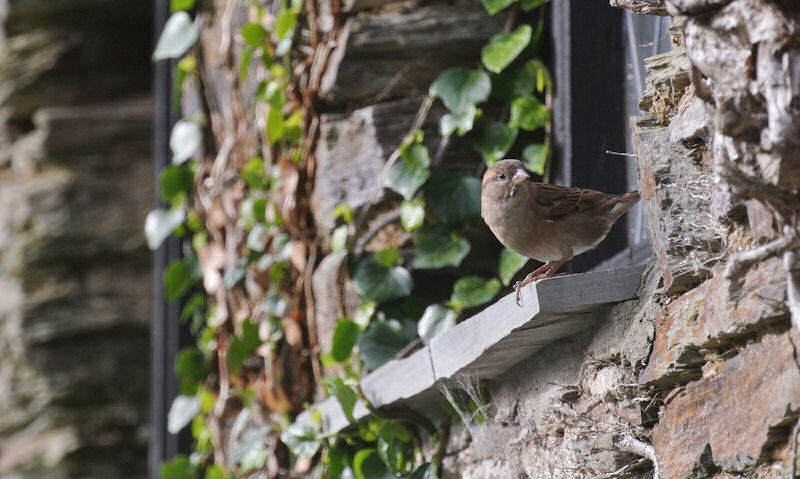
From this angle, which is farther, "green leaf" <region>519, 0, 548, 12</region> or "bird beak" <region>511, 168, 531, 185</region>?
"green leaf" <region>519, 0, 548, 12</region>

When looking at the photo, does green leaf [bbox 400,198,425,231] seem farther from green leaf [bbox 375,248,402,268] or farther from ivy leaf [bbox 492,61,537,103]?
ivy leaf [bbox 492,61,537,103]

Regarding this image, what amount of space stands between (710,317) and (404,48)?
5.04 feet

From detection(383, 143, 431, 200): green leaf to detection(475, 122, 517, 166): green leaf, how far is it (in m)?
0.14

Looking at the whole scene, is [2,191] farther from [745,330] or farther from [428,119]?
[745,330]

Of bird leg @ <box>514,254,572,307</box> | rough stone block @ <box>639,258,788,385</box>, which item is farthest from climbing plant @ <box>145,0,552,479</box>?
rough stone block @ <box>639,258,788,385</box>

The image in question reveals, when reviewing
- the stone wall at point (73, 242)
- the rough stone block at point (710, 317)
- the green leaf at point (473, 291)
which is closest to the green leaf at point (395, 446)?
the green leaf at point (473, 291)

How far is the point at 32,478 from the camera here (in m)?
5.12

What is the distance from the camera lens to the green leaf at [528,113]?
2.54 meters

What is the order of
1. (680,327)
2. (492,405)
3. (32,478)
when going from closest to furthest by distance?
(680,327)
(492,405)
(32,478)

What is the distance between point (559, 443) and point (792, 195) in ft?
2.60

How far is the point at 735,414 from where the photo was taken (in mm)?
1314

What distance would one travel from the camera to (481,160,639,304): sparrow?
1.81 meters

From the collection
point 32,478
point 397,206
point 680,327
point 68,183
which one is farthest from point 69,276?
point 680,327

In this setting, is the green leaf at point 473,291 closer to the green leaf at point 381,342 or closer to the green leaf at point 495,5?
the green leaf at point 381,342
